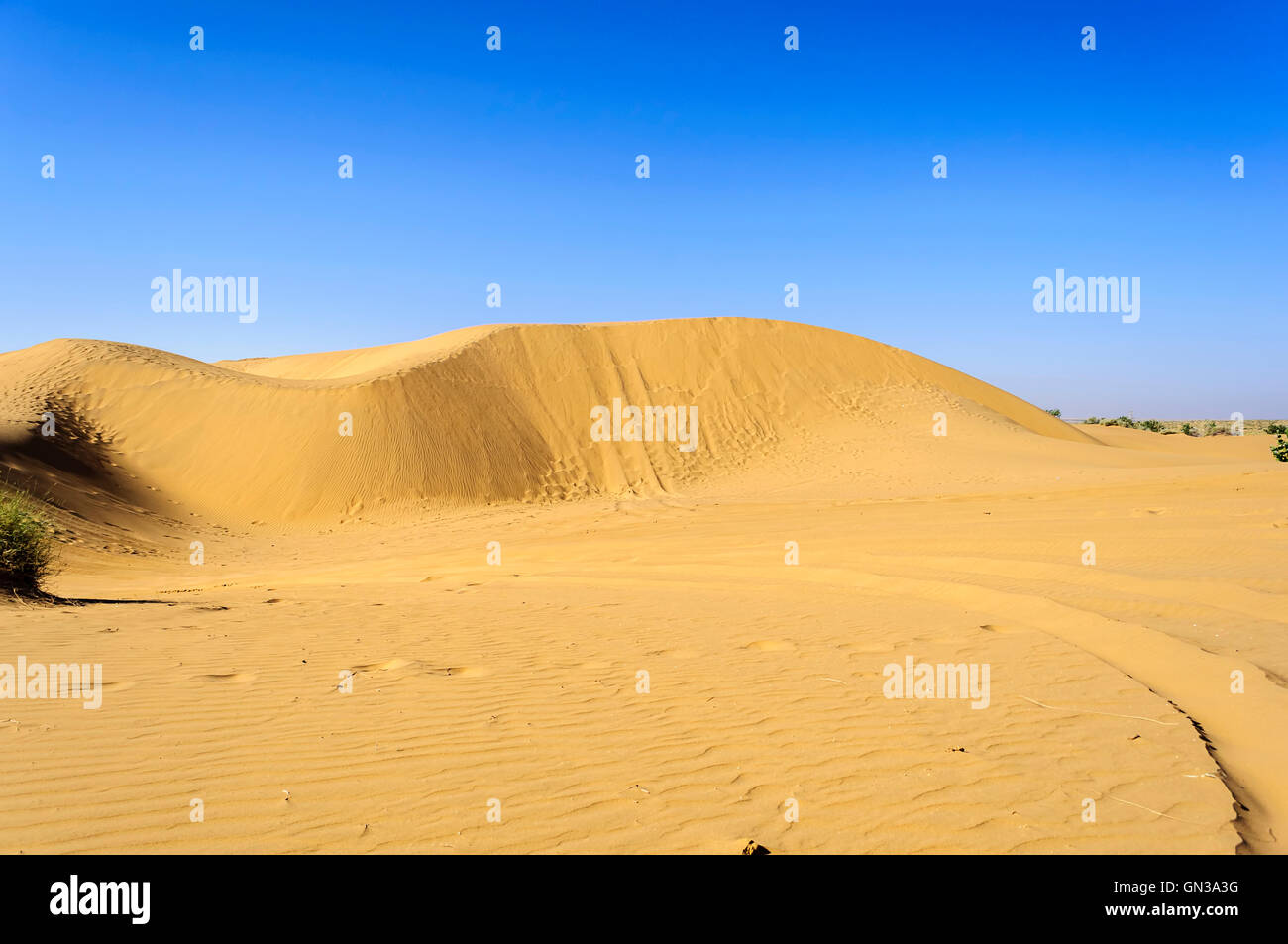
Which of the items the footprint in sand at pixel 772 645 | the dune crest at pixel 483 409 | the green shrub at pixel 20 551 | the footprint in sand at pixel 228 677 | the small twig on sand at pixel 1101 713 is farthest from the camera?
the dune crest at pixel 483 409

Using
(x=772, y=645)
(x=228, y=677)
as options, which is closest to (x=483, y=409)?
(x=772, y=645)

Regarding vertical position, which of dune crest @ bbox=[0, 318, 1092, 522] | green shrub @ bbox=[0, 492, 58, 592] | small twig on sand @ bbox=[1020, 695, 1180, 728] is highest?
dune crest @ bbox=[0, 318, 1092, 522]

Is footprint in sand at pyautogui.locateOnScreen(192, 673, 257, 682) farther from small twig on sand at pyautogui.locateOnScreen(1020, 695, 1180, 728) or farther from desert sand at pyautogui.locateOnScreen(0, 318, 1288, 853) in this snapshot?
small twig on sand at pyautogui.locateOnScreen(1020, 695, 1180, 728)

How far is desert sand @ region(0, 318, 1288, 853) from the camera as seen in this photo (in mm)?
3553

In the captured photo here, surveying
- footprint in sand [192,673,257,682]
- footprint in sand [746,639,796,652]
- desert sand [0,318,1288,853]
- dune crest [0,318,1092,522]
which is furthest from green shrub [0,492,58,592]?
dune crest [0,318,1092,522]

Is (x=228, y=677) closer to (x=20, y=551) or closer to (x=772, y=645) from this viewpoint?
(x=772, y=645)

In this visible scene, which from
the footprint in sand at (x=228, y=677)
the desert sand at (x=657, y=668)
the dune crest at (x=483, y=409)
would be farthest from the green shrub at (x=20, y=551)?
the dune crest at (x=483, y=409)

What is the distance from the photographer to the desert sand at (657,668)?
3553 mm

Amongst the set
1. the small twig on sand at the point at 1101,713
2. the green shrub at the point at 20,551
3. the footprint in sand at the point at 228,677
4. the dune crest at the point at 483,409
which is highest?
the dune crest at the point at 483,409

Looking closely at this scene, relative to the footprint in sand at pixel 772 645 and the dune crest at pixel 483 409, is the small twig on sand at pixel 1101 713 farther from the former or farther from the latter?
the dune crest at pixel 483 409

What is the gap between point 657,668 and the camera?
244 inches

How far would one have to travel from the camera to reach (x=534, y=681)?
575cm

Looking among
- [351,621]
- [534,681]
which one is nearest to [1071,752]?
[534,681]
